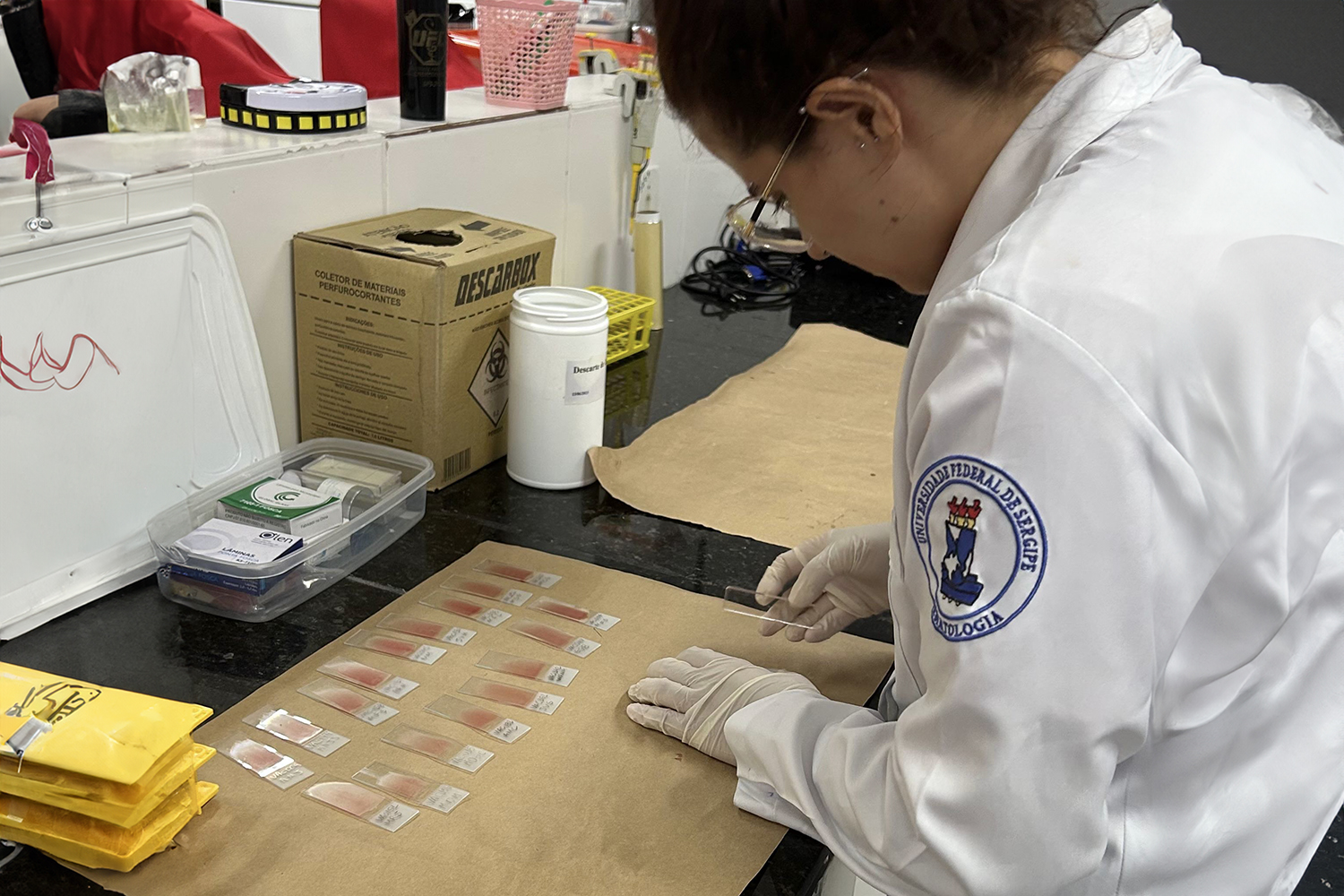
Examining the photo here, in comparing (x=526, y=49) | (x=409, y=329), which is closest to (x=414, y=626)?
(x=409, y=329)

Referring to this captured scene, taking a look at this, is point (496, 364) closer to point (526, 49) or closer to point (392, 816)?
point (526, 49)

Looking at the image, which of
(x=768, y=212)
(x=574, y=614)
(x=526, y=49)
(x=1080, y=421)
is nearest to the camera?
(x=1080, y=421)

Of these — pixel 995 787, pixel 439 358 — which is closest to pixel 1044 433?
pixel 995 787

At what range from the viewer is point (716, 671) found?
3.35 feet

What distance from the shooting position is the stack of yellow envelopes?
0.77m

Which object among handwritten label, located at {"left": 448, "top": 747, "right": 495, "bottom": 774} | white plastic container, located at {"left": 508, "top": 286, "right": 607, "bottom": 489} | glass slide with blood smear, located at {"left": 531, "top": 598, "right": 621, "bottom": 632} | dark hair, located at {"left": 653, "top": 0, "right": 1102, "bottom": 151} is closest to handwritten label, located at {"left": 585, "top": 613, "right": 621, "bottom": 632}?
glass slide with blood smear, located at {"left": 531, "top": 598, "right": 621, "bottom": 632}

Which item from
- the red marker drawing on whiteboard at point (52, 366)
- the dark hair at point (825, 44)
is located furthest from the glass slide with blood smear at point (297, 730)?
the dark hair at point (825, 44)

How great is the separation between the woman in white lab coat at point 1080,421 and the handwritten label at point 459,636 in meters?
0.46

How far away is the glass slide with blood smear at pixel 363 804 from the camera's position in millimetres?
854

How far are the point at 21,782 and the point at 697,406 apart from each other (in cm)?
113

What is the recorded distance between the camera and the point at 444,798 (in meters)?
0.88

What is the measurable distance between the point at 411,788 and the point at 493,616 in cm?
27

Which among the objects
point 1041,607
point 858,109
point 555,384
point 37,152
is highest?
point 858,109

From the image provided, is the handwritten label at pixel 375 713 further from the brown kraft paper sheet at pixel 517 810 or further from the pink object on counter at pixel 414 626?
the pink object on counter at pixel 414 626
